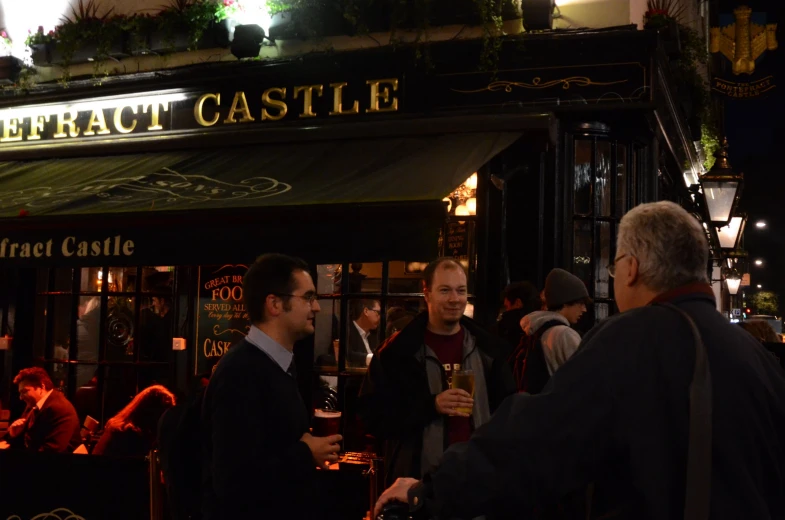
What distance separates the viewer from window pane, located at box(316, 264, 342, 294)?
7.59 m

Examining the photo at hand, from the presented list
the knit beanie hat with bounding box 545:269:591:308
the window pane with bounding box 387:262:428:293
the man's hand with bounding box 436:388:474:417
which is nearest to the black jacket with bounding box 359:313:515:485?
the man's hand with bounding box 436:388:474:417

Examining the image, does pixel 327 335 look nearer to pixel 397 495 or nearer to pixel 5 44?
pixel 397 495

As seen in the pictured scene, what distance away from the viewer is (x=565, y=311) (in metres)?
5.74

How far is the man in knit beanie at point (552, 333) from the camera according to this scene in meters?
5.13

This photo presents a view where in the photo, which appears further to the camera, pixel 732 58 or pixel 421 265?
pixel 732 58

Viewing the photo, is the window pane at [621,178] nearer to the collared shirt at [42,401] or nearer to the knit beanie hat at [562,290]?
the knit beanie hat at [562,290]

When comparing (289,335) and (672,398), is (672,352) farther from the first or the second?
(289,335)

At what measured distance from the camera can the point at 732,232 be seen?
1027 centimetres

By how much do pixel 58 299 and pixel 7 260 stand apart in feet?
9.62

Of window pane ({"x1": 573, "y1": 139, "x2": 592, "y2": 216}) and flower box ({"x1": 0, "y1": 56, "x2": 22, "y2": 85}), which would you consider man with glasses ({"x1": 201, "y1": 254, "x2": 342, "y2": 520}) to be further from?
flower box ({"x1": 0, "y1": 56, "x2": 22, "y2": 85})

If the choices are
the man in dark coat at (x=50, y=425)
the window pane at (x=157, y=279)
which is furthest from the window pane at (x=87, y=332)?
the man in dark coat at (x=50, y=425)

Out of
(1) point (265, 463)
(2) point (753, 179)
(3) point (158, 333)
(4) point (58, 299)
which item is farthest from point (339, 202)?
(2) point (753, 179)

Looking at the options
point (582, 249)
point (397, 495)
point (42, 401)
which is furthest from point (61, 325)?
point (397, 495)

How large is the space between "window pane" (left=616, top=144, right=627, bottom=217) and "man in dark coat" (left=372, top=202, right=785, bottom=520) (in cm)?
570
